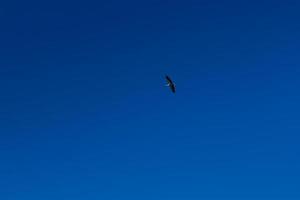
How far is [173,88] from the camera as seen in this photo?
67062 mm
